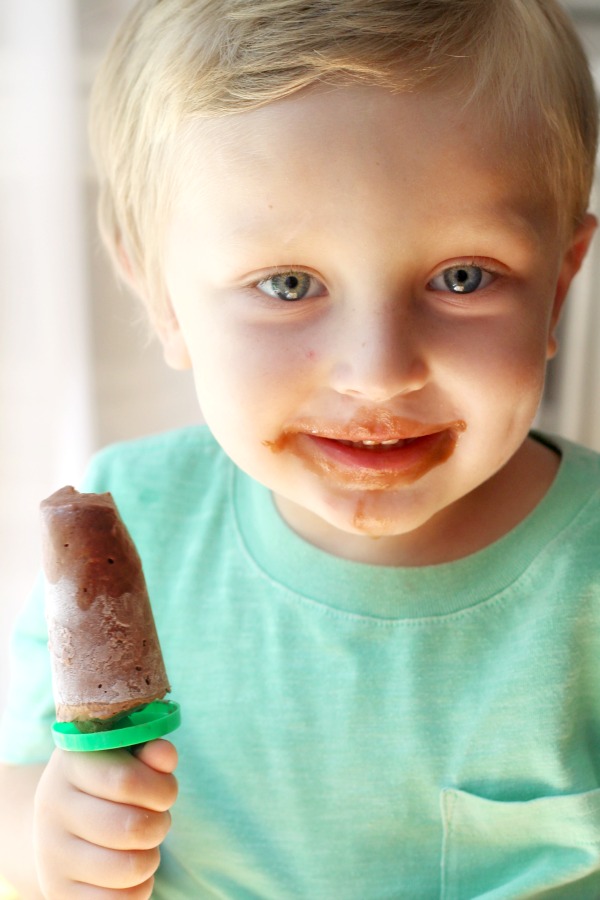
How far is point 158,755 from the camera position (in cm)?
93

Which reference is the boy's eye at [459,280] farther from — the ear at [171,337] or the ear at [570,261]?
the ear at [171,337]

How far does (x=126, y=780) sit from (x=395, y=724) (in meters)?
0.36

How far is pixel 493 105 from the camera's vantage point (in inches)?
38.8

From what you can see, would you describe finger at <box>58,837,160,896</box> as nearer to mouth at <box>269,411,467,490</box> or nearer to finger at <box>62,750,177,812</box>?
finger at <box>62,750,177,812</box>

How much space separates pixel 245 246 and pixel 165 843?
660mm

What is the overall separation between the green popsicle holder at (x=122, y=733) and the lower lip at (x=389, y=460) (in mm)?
276

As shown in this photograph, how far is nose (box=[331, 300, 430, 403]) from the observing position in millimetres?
967

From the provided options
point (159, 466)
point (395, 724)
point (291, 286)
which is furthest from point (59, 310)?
point (395, 724)

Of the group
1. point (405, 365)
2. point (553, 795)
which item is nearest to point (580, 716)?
point (553, 795)

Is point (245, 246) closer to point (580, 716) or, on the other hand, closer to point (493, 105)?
point (493, 105)

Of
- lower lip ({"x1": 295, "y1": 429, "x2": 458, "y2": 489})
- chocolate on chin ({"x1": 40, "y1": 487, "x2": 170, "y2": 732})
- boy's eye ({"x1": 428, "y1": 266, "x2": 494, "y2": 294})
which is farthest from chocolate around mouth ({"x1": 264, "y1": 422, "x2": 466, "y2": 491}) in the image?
chocolate on chin ({"x1": 40, "y1": 487, "x2": 170, "y2": 732})

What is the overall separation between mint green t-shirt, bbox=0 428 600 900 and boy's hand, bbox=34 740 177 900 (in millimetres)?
204

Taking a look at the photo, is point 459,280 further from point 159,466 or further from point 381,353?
point 159,466

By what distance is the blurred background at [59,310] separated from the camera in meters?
1.55
